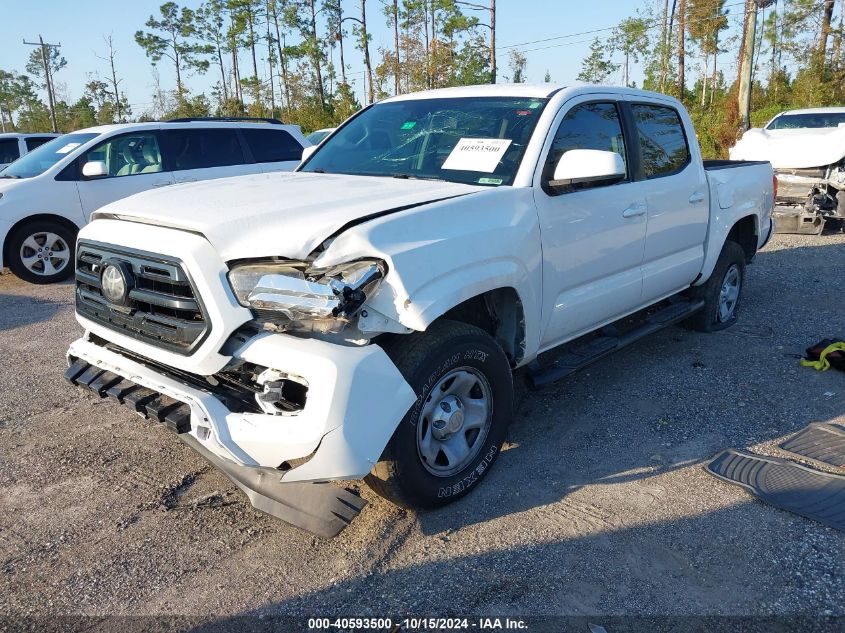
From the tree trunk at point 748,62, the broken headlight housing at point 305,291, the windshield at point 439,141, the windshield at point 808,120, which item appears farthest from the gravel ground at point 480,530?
the tree trunk at point 748,62

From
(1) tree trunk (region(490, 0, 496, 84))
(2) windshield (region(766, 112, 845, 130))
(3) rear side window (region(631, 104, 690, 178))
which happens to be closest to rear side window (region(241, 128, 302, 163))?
(3) rear side window (region(631, 104, 690, 178))

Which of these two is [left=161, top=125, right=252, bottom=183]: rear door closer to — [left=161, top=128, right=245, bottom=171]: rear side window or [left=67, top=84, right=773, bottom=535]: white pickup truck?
[left=161, top=128, right=245, bottom=171]: rear side window

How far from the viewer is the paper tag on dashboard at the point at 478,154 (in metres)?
3.54

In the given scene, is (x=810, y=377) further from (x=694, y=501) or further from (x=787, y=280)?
(x=787, y=280)

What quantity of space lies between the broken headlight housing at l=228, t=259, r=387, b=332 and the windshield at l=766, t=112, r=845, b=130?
478 inches

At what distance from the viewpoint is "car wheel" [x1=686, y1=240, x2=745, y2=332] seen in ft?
18.4

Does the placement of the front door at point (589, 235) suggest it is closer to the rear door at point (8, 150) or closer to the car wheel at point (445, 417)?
the car wheel at point (445, 417)

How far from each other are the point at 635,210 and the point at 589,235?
58 cm

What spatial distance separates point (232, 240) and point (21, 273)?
671 cm

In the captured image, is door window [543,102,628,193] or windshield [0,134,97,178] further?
windshield [0,134,97,178]

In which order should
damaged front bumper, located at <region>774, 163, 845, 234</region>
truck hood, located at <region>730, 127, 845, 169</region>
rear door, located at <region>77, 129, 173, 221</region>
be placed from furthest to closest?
damaged front bumper, located at <region>774, 163, 845, 234</region>, truck hood, located at <region>730, 127, 845, 169</region>, rear door, located at <region>77, 129, 173, 221</region>

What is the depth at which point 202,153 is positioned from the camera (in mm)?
9016

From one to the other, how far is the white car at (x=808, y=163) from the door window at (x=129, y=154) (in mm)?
9037

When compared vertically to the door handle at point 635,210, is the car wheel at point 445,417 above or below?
below
